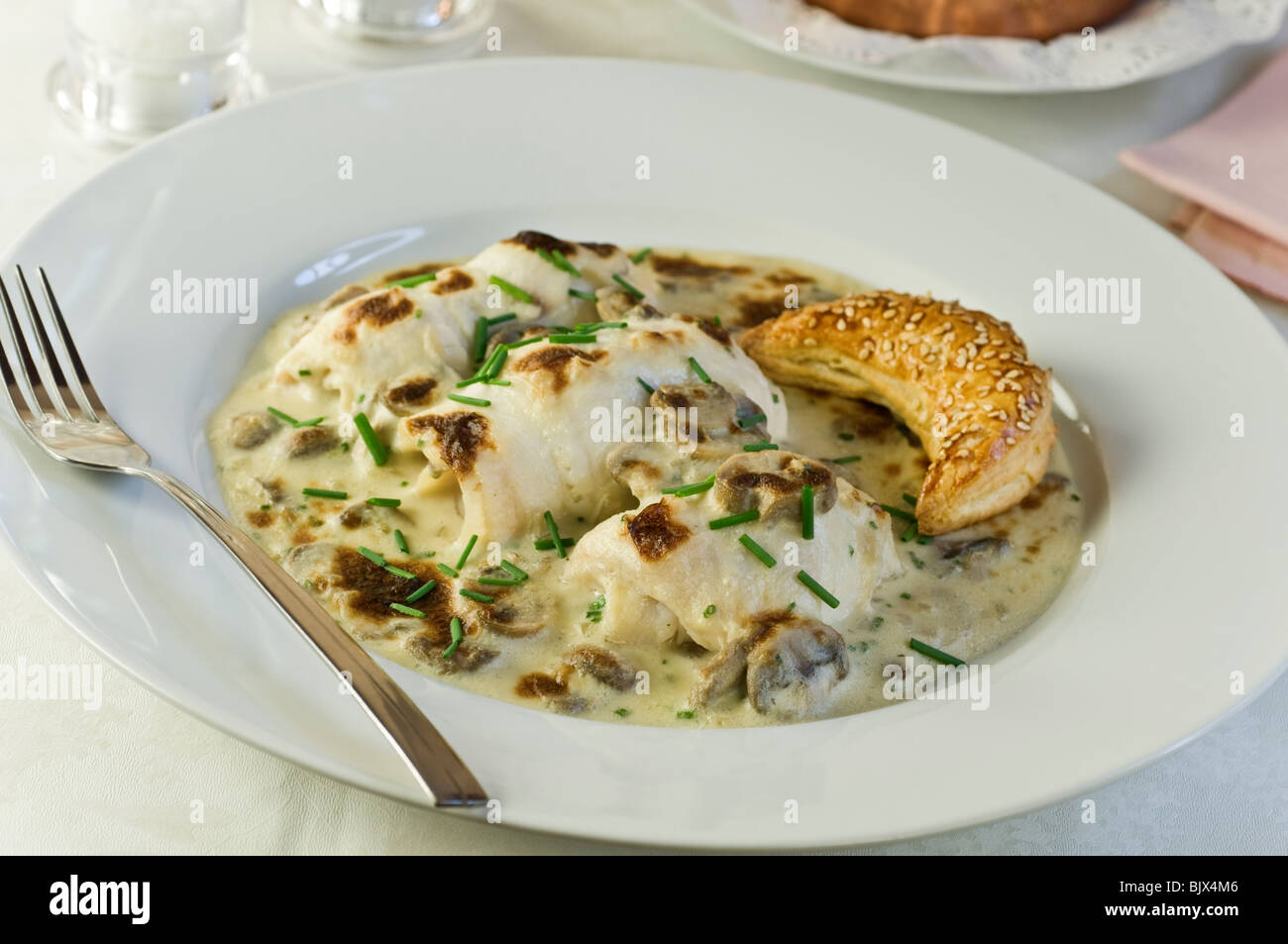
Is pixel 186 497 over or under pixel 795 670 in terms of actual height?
over

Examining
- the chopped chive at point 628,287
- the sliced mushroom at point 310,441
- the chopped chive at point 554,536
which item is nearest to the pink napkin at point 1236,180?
the chopped chive at point 628,287

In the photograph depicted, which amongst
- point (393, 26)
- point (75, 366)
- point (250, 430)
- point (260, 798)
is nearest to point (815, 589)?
point (260, 798)

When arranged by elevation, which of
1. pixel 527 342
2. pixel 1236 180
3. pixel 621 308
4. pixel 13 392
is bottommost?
pixel 13 392

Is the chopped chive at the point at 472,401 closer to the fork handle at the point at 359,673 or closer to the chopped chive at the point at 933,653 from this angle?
the fork handle at the point at 359,673

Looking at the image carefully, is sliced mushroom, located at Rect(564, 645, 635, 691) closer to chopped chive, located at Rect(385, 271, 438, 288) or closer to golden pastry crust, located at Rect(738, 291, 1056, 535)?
golden pastry crust, located at Rect(738, 291, 1056, 535)

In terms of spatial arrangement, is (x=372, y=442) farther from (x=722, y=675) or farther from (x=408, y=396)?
(x=722, y=675)


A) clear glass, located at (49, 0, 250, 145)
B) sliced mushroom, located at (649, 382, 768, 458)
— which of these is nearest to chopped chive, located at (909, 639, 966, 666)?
sliced mushroom, located at (649, 382, 768, 458)
